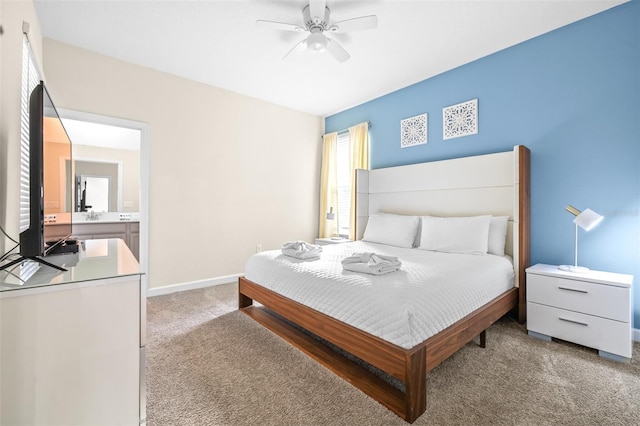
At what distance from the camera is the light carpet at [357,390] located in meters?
1.45

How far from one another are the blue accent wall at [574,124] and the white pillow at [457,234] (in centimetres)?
51

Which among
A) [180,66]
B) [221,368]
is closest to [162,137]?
[180,66]

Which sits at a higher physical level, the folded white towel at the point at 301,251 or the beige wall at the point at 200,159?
the beige wall at the point at 200,159

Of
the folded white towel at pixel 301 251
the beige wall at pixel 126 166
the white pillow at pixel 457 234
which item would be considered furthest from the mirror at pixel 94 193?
the white pillow at pixel 457 234

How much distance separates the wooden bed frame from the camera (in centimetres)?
145

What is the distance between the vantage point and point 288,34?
8.96ft

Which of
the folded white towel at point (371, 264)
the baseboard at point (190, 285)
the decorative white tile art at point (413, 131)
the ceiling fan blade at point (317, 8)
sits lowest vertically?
the baseboard at point (190, 285)

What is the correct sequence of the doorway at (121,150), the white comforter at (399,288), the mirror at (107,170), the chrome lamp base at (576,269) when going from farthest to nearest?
the mirror at (107,170) → the doorway at (121,150) → the chrome lamp base at (576,269) → the white comforter at (399,288)

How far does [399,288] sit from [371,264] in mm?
355

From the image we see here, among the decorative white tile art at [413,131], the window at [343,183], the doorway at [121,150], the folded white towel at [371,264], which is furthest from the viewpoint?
the window at [343,183]

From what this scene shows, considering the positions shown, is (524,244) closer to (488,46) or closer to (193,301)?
(488,46)

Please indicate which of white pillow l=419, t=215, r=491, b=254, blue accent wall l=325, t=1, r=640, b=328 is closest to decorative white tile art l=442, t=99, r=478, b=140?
blue accent wall l=325, t=1, r=640, b=328

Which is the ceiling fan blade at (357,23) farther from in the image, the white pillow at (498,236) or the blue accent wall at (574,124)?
the white pillow at (498,236)

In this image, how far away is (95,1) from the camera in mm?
2285
